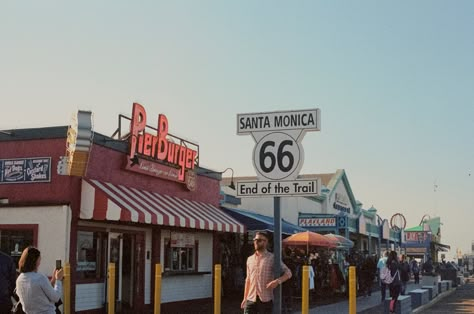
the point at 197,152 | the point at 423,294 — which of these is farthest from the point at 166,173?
the point at 423,294

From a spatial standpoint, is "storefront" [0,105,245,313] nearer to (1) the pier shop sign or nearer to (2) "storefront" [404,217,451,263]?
(1) the pier shop sign

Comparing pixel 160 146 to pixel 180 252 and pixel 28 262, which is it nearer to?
pixel 180 252

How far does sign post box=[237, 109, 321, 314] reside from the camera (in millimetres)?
7727

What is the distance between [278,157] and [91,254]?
9.11 m

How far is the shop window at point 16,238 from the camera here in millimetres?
14914

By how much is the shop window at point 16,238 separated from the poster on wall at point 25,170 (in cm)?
105

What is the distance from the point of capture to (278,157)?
780cm

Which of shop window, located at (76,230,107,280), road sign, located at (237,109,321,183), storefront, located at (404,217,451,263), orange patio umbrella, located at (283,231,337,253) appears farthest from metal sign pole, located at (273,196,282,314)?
storefront, located at (404,217,451,263)

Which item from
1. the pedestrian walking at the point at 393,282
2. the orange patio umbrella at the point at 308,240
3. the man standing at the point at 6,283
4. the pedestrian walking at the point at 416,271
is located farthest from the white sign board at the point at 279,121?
the pedestrian walking at the point at 416,271

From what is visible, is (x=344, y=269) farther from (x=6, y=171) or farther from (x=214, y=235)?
(x=6, y=171)

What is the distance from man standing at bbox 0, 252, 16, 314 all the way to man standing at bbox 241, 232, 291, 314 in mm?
2782

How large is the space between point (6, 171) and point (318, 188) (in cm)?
988

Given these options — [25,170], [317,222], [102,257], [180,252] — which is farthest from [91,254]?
[317,222]

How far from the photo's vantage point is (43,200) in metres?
14.9
